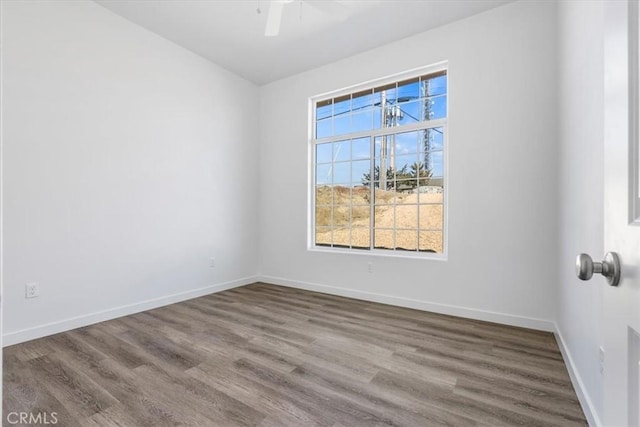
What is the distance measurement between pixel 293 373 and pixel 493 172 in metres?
2.57

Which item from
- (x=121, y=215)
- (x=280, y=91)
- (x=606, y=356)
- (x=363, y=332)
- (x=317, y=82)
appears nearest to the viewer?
(x=606, y=356)

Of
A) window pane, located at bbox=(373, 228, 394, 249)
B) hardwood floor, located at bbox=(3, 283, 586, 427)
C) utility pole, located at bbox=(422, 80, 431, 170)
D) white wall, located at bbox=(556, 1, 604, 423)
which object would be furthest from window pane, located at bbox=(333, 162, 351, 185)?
white wall, located at bbox=(556, 1, 604, 423)

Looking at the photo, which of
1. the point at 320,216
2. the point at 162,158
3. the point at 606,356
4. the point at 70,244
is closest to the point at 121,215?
the point at 70,244

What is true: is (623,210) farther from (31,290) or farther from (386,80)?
(31,290)

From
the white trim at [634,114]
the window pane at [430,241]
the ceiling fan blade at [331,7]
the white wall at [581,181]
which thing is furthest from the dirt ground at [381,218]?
the white trim at [634,114]

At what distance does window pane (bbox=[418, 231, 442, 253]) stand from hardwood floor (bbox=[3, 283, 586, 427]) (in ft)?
2.55

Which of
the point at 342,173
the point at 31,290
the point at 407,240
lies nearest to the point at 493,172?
the point at 407,240

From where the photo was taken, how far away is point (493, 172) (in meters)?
3.08

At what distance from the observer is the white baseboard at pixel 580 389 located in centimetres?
153

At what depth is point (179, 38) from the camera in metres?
3.64

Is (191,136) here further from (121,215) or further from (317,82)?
(317,82)

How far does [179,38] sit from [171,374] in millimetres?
3516

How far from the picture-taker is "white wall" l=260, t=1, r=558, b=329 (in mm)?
2846

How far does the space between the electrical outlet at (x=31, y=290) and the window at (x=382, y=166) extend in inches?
115
